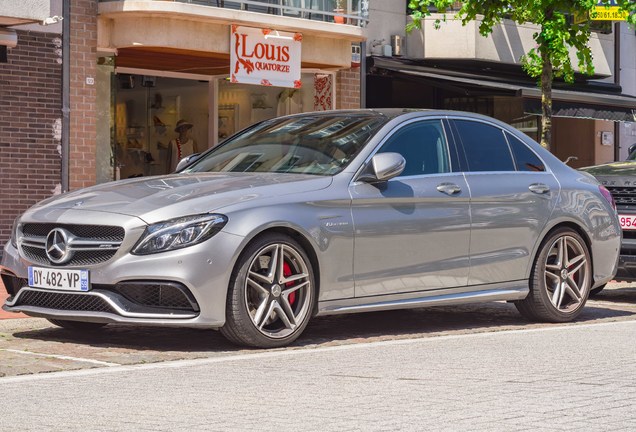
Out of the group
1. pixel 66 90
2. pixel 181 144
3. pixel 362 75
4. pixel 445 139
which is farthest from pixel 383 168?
pixel 362 75

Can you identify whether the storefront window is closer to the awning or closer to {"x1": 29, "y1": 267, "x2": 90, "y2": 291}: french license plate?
the awning

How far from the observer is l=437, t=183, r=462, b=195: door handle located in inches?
396

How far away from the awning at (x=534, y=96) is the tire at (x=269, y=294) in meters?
15.0

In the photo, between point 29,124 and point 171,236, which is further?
point 29,124

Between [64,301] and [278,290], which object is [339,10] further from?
[64,301]

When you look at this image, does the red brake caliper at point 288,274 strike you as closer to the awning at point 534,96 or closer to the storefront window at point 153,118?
the storefront window at point 153,118

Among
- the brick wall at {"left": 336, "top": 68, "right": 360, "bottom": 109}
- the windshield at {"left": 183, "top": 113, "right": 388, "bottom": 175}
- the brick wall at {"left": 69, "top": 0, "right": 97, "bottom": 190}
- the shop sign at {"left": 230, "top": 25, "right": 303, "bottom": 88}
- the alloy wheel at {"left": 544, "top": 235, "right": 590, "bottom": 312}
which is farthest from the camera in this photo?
the brick wall at {"left": 336, "top": 68, "right": 360, "bottom": 109}

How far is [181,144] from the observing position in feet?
75.9

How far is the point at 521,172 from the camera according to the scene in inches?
430

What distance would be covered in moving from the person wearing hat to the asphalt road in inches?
495

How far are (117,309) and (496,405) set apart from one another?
9.08 feet

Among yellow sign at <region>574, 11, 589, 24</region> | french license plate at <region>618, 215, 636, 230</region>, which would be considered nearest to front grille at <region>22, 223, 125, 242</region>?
french license plate at <region>618, 215, 636, 230</region>

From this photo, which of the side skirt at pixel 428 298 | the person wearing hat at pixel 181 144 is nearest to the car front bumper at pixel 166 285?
the side skirt at pixel 428 298

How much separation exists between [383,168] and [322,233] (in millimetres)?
693
